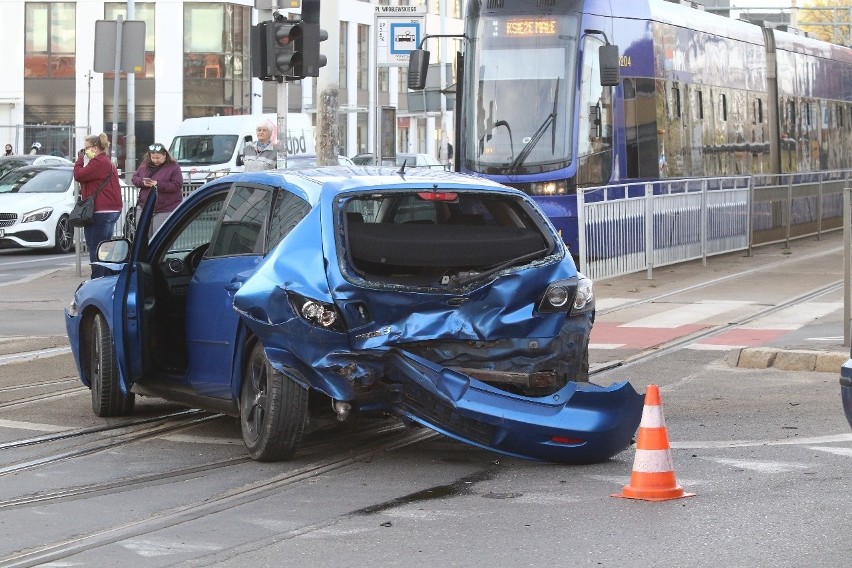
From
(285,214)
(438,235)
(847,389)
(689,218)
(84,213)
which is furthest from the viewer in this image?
(689,218)

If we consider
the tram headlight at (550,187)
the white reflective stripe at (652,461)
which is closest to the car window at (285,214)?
the white reflective stripe at (652,461)


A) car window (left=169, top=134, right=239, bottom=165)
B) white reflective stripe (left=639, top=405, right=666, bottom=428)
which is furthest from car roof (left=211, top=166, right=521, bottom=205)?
car window (left=169, top=134, right=239, bottom=165)

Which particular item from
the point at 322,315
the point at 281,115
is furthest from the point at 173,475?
the point at 281,115

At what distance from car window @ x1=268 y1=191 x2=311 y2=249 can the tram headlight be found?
13421mm

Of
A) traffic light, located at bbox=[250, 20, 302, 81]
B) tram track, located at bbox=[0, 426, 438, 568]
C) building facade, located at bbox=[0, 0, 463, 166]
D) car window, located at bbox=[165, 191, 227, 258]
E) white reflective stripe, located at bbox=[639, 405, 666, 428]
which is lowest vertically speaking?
tram track, located at bbox=[0, 426, 438, 568]

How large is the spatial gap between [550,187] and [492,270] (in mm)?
13861

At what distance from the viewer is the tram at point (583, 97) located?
22375 millimetres

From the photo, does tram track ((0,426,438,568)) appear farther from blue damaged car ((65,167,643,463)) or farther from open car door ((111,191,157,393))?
open car door ((111,191,157,393))

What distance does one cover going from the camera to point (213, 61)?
2477 inches

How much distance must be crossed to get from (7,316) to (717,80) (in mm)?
13873

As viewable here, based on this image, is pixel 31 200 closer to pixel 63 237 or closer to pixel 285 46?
pixel 63 237

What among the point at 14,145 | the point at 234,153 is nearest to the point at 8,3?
the point at 14,145

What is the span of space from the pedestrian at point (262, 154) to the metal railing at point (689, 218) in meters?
3.69

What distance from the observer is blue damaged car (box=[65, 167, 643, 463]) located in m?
8.28
